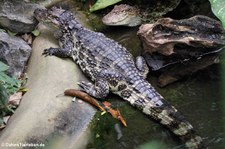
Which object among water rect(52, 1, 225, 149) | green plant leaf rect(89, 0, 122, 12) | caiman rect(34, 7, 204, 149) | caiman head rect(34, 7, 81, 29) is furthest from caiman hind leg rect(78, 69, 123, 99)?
green plant leaf rect(89, 0, 122, 12)

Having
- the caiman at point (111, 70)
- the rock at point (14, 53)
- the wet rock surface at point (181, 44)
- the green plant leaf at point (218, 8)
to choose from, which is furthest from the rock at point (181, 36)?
the rock at point (14, 53)

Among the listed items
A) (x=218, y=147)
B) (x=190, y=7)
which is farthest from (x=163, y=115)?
(x=190, y=7)

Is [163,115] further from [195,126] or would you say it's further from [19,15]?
[19,15]

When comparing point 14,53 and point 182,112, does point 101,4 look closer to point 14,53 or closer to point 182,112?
point 14,53

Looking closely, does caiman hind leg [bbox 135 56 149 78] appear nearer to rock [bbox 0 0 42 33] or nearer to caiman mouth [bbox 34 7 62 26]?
caiman mouth [bbox 34 7 62 26]

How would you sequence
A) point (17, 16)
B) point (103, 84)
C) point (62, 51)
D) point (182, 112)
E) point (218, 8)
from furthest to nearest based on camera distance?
point (17, 16)
point (62, 51)
point (103, 84)
point (182, 112)
point (218, 8)

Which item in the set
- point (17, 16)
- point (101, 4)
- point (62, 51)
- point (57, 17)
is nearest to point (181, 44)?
point (101, 4)
